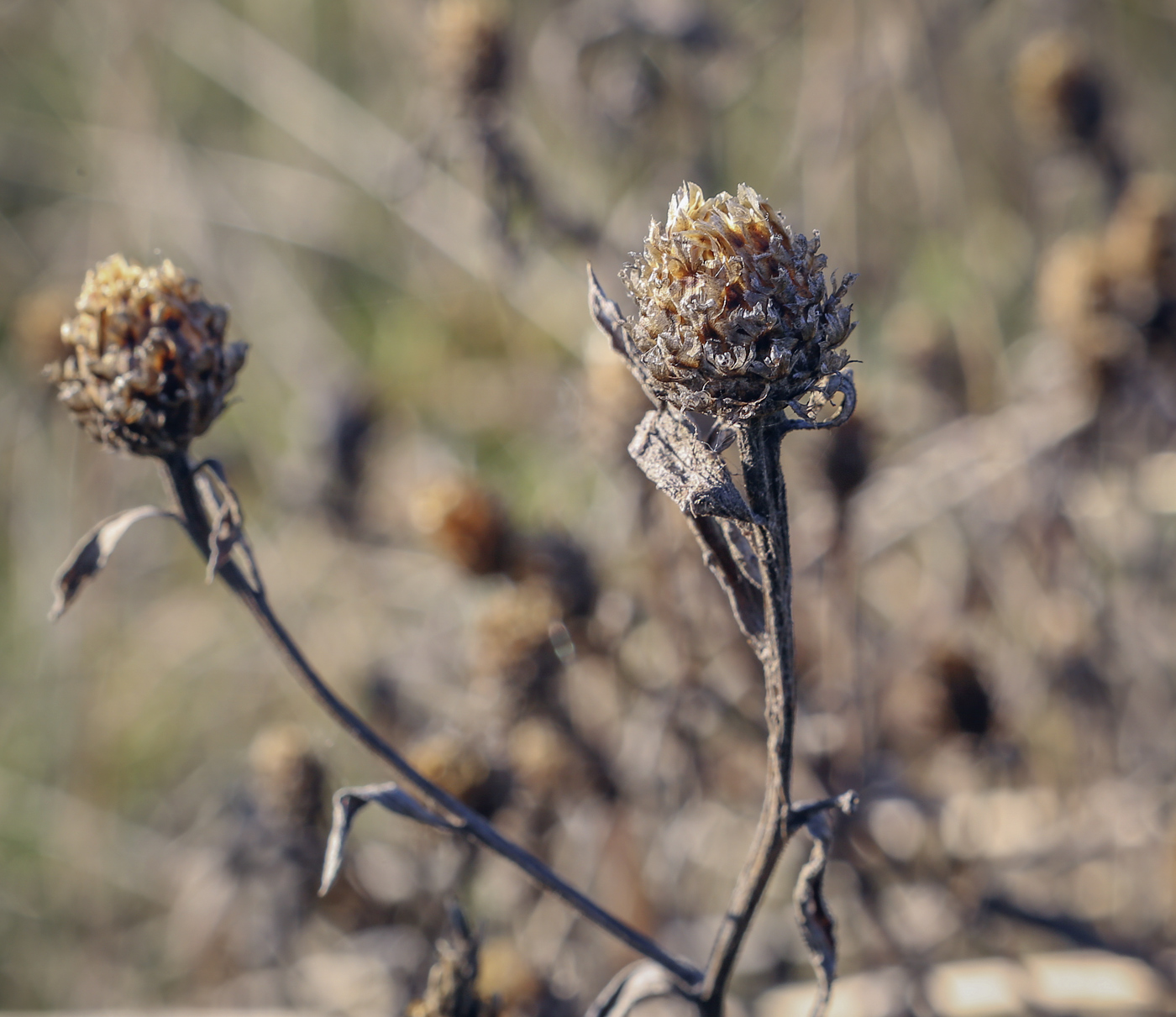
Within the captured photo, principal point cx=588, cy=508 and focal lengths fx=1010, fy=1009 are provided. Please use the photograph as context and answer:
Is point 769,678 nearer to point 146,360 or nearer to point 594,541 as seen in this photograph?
point 146,360

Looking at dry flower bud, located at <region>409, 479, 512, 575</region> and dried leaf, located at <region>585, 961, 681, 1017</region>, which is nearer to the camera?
dried leaf, located at <region>585, 961, 681, 1017</region>

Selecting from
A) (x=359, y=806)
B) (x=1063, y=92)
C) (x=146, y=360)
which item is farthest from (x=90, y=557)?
(x=1063, y=92)

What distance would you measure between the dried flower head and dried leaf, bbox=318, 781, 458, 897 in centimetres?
43

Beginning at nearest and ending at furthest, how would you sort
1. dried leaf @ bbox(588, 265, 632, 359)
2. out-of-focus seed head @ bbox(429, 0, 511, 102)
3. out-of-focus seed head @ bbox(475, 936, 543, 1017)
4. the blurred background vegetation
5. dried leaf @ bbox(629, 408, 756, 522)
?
1. dried leaf @ bbox(629, 408, 756, 522)
2. dried leaf @ bbox(588, 265, 632, 359)
3. out-of-focus seed head @ bbox(475, 936, 543, 1017)
4. the blurred background vegetation
5. out-of-focus seed head @ bbox(429, 0, 511, 102)

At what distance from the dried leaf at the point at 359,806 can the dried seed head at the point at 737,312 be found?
0.54 meters

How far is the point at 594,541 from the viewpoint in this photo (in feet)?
8.10

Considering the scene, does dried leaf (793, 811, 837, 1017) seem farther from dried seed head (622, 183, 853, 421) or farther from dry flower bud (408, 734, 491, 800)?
dry flower bud (408, 734, 491, 800)

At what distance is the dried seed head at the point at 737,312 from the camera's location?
0.79 m

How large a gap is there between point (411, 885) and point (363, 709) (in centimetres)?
67

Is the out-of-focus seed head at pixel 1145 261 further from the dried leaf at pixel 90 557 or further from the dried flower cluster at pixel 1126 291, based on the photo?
the dried leaf at pixel 90 557

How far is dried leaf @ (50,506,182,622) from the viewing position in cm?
108

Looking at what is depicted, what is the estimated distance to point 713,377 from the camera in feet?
2.62

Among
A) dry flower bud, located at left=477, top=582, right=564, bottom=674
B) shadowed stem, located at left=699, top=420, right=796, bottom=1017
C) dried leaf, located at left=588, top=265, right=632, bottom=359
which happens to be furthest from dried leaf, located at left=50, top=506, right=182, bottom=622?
dry flower bud, located at left=477, top=582, right=564, bottom=674

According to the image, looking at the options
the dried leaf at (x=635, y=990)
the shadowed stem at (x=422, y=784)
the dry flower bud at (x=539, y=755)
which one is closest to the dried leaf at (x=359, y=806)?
the shadowed stem at (x=422, y=784)
